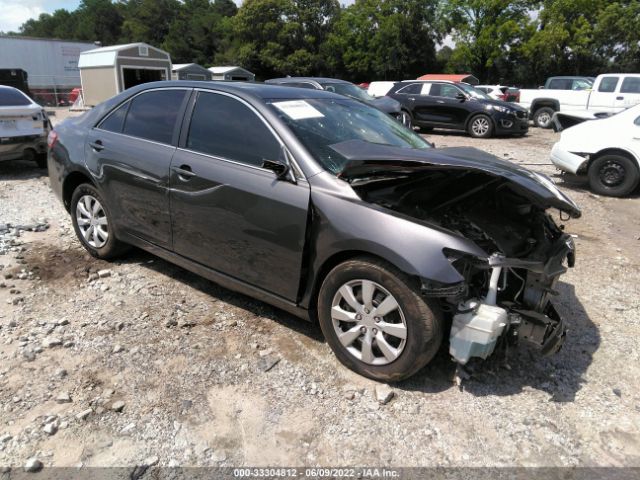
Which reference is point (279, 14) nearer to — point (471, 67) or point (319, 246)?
point (471, 67)

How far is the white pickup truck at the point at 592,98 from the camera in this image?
14984 millimetres

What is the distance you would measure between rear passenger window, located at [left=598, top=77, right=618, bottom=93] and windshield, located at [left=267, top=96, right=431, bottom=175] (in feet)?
47.5

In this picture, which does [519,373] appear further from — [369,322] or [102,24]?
[102,24]

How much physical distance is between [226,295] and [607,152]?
Result: 6.79m

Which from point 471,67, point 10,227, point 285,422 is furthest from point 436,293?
point 471,67

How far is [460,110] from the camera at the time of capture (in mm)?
14555

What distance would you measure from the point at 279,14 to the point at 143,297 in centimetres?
5530

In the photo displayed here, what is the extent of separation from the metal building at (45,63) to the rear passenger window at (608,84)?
3000cm

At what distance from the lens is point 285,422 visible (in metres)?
2.72

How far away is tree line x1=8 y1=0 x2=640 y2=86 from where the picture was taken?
124 ft

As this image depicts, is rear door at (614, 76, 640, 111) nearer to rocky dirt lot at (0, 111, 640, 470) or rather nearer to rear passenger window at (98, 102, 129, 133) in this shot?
rocky dirt lot at (0, 111, 640, 470)

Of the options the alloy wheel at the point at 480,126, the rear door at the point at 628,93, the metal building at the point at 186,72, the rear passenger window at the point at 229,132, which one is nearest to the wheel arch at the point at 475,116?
the alloy wheel at the point at 480,126

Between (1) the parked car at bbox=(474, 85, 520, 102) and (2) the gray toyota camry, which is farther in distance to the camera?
(1) the parked car at bbox=(474, 85, 520, 102)

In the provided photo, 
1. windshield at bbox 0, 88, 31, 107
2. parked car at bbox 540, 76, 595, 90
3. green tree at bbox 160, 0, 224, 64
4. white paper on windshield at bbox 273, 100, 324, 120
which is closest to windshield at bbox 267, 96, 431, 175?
white paper on windshield at bbox 273, 100, 324, 120
